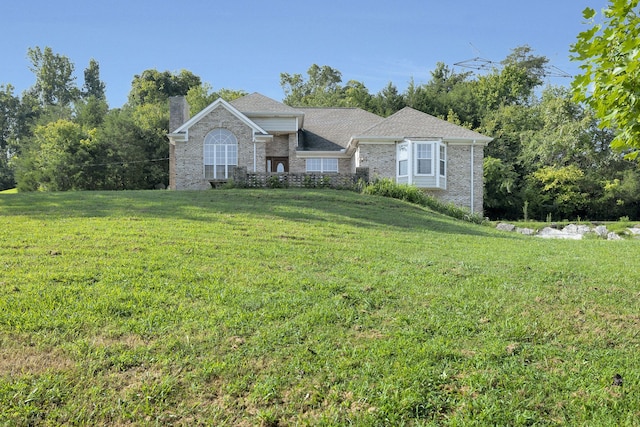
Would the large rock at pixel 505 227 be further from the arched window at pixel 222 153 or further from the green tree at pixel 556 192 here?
the arched window at pixel 222 153

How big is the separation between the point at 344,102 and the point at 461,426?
43181 mm

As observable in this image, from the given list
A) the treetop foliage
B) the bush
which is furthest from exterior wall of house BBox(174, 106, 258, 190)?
the treetop foliage

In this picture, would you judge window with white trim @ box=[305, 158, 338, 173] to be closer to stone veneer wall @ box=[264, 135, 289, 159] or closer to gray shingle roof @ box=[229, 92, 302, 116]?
stone veneer wall @ box=[264, 135, 289, 159]

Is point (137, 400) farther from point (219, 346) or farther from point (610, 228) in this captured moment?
point (610, 228)

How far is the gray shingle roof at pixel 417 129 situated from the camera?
952 inches

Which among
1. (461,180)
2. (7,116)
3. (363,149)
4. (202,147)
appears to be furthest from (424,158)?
(7,116)

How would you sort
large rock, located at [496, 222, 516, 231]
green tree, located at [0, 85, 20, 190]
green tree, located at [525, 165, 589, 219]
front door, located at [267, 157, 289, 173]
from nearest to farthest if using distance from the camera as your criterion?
large rock, located at [496, 222, 516, 231] → front door, located at [267, 157, 289, 173] → green tree, located at [525, 165, 589, 219] → green tree, located at [0, 85, 20, 190]

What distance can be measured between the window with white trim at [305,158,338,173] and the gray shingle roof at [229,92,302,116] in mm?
2661

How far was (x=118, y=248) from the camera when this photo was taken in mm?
7652

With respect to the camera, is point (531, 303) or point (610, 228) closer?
point (531, 303)

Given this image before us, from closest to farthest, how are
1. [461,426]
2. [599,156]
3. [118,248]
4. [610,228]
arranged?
[461,426], [118,248], [610,228], [599,156]

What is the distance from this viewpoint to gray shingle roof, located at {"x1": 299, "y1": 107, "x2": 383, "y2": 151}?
88.3 ft

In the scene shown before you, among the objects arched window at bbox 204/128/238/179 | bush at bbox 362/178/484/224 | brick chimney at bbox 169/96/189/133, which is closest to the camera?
bush at bbox 362/178/484/224

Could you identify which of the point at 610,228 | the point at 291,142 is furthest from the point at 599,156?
Result: the point at 291,142
